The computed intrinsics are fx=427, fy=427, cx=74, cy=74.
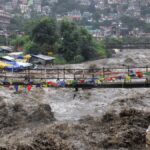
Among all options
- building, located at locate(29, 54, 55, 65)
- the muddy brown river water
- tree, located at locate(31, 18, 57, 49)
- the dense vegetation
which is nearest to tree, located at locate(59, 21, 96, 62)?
the dense vegetation

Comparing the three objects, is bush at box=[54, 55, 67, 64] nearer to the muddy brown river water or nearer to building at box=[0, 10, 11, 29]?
the muddy brown river water

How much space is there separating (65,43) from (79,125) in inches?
1092

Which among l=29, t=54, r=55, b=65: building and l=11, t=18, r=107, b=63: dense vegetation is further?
l=11, t=18, r=107, b=63: dense vegetation

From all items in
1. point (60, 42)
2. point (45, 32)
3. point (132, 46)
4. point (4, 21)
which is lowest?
point (132, 46)

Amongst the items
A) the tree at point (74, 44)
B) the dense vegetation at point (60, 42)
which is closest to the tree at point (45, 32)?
the dense vegetation at point (60, 42)

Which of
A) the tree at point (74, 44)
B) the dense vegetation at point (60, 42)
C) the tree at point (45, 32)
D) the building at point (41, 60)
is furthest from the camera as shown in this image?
the tree at point (45, 32)

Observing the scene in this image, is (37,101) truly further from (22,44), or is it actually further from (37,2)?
(37,2)

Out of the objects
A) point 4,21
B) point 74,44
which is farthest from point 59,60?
point 4,21

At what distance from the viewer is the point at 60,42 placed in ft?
154

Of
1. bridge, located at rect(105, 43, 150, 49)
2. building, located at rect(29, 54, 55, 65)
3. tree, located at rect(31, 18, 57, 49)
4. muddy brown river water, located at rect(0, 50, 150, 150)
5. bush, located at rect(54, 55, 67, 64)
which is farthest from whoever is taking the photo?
bridge, located at rect(105, 43, 150, 49)

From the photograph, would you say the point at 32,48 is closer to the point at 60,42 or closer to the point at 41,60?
the point at 60,42

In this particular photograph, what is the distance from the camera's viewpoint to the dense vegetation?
150 ft

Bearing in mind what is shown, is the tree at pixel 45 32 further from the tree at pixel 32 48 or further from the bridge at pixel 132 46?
the bridge at pixel 132 46

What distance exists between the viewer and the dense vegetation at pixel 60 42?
150 feet
